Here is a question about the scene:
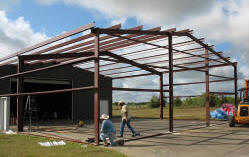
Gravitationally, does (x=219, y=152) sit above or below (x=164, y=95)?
below

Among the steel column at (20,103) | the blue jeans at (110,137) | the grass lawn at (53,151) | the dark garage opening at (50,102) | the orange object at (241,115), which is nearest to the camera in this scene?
the grass lawn at (53,151)

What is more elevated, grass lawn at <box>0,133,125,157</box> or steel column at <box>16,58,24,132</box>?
steel column at <box>16,58,24,132</box>

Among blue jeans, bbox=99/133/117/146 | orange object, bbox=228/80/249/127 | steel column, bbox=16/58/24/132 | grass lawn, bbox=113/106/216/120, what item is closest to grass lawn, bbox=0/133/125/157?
blue jeans, bbox=99/133/117/146

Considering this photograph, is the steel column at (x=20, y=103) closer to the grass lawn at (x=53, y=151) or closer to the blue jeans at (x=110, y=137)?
the grass lawn at (x=53, y=151)

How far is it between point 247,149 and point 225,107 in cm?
1435

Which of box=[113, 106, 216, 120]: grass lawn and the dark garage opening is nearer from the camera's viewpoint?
box=[113, 106, 216, 120]: grass lawn

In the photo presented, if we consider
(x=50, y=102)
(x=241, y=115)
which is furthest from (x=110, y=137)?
(x=50, y=102)

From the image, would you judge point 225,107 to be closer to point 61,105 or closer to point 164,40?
point 164,40

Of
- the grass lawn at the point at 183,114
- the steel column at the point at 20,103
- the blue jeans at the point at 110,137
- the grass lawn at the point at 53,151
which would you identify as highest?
the steel column at the point at 20,103

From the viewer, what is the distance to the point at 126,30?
11438mm

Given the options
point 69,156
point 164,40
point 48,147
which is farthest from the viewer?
point 164,40

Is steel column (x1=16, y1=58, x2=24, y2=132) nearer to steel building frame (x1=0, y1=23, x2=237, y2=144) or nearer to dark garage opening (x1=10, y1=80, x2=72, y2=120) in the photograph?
steel building frame (x1=0, y1=23, x2=237, y2=144)

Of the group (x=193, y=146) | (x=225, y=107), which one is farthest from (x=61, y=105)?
(x=193, y=146)

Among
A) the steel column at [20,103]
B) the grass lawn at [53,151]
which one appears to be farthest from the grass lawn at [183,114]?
the grass lawn at [53,151]
